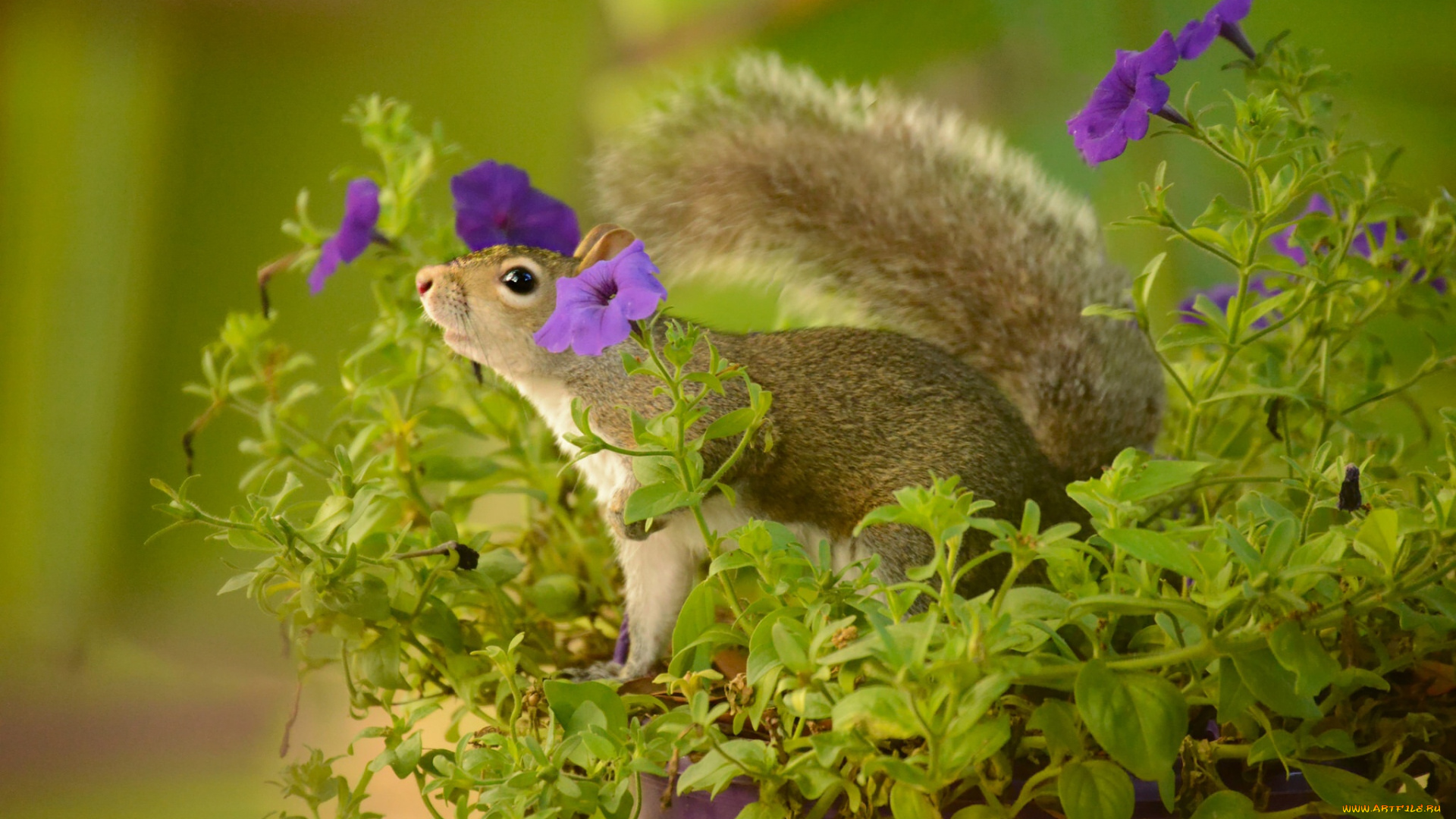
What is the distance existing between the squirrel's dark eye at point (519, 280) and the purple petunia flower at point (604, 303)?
0.52 ft

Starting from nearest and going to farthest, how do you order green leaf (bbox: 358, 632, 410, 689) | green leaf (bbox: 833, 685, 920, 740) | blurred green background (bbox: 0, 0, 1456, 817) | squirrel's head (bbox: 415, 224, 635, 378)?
1. green leaf (bbox: 833, 685, 920, 740)
2. green leaf (bbox: 358, 632, 410, 689)
3. squirrel's head (bbox: 415, 224, 635, 378)
4. blurred green background (bbox: 0, 0, 1456, 817)

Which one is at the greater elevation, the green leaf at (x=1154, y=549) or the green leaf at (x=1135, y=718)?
the green leaf at (x=1154, y=549)

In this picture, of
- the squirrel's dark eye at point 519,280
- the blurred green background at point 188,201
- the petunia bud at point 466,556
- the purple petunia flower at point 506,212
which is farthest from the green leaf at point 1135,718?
the blurred green background at point 188,201

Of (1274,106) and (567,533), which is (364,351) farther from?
(1274,106)

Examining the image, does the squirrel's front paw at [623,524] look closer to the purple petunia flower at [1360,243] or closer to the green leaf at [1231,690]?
the green leaf at [1231,690]

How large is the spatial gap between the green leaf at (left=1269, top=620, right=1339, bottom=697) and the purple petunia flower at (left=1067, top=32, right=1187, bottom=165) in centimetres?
28

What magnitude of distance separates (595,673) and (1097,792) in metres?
0.40

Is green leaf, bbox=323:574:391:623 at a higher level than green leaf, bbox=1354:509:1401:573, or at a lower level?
lower

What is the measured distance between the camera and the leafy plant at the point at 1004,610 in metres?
0.48

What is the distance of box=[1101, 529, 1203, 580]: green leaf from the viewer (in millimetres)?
462

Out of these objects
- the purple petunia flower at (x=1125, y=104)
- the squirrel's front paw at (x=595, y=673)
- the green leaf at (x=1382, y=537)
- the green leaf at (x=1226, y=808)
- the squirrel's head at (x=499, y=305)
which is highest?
the purple petunia flower at (x=1125, y=104)

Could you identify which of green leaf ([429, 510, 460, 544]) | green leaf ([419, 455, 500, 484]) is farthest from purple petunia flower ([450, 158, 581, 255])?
green leaf ([429, 510, 460, 544])

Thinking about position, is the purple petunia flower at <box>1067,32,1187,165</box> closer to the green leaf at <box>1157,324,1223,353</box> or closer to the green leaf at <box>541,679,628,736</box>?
the green leaf at <box>1157,324,1223,353</box>

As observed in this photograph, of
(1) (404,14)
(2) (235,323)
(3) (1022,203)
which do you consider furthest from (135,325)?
(3) (1022,203)
